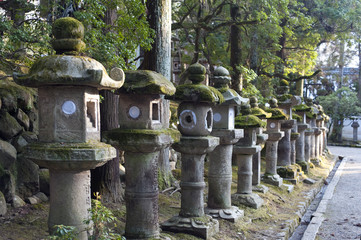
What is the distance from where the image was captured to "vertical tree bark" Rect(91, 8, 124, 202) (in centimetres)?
805

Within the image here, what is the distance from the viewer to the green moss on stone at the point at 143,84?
5191 mm

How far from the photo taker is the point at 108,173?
26.6ft

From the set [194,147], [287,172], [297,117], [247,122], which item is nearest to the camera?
[194,147]

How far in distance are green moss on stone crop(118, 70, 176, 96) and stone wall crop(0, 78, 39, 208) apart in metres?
2.83

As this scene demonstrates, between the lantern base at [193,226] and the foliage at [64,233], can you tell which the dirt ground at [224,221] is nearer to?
the lantern base at [193,226]

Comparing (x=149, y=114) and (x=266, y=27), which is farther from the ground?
(x=266, y=27)

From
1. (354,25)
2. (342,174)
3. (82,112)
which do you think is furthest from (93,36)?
(354,25)

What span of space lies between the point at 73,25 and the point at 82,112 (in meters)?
0.90

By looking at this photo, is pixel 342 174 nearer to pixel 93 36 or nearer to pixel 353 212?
pixel 353 212

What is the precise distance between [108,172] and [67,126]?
12.8 feet

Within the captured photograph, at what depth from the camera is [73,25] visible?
14.3 feet

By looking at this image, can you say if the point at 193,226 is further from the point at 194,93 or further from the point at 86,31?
the point at 86,31

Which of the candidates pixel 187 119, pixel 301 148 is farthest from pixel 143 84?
pixel 301 148

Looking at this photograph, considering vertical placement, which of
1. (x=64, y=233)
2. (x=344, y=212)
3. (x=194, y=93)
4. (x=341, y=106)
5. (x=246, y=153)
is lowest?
(x=344, y=212)
